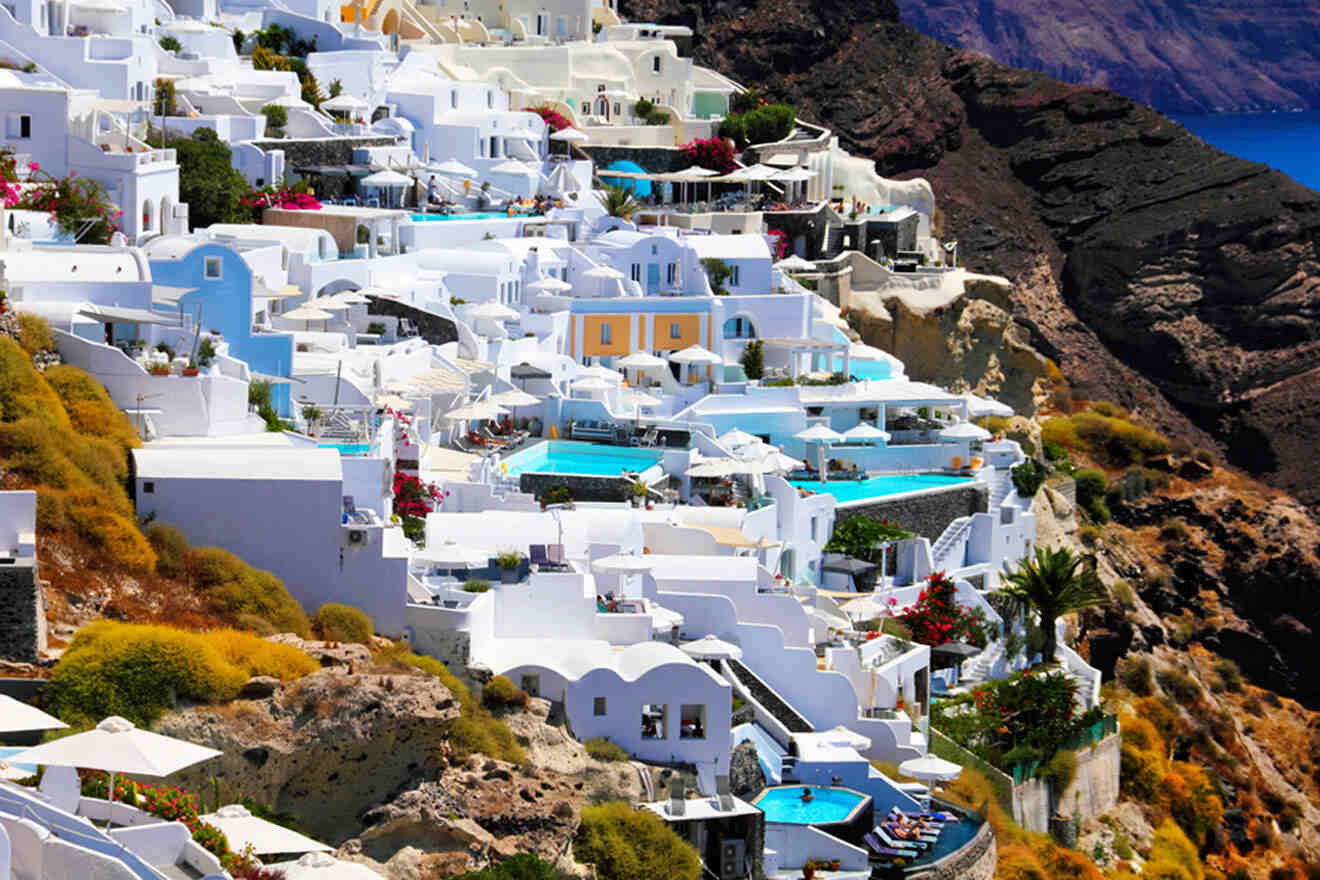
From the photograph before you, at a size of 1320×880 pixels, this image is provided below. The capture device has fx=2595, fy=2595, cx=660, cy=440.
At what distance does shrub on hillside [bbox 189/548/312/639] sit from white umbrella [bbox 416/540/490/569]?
4.08 metres

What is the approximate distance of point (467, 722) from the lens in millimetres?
33219

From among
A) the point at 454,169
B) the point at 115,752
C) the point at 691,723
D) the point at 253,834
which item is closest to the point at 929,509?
the point at 691,723

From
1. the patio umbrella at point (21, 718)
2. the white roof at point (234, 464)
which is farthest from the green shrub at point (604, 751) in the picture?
the patio umbrella at point (21, 718)

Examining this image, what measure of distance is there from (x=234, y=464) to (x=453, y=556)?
4086mm

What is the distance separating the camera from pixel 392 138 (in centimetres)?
6562

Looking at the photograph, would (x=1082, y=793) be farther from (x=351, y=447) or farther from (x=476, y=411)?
(x=351, y=447)

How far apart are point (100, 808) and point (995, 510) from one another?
32.9m

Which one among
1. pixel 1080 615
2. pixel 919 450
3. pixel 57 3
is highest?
pixel 57 3

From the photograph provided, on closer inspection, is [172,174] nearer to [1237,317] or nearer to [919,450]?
[919,450]

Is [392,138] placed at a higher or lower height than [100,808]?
higher

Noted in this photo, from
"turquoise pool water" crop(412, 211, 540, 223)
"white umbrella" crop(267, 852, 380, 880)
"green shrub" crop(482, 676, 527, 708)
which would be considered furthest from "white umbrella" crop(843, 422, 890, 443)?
"white umbrella" crop(267, 852, 380, 880)

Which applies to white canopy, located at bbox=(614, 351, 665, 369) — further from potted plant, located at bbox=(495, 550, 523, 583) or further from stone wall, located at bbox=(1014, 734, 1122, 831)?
potted plant, located at bbox=(495, 550, 523, 583)

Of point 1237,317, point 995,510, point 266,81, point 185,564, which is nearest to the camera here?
point 185,564

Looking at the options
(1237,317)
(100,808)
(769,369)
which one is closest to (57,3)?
(769,369)
